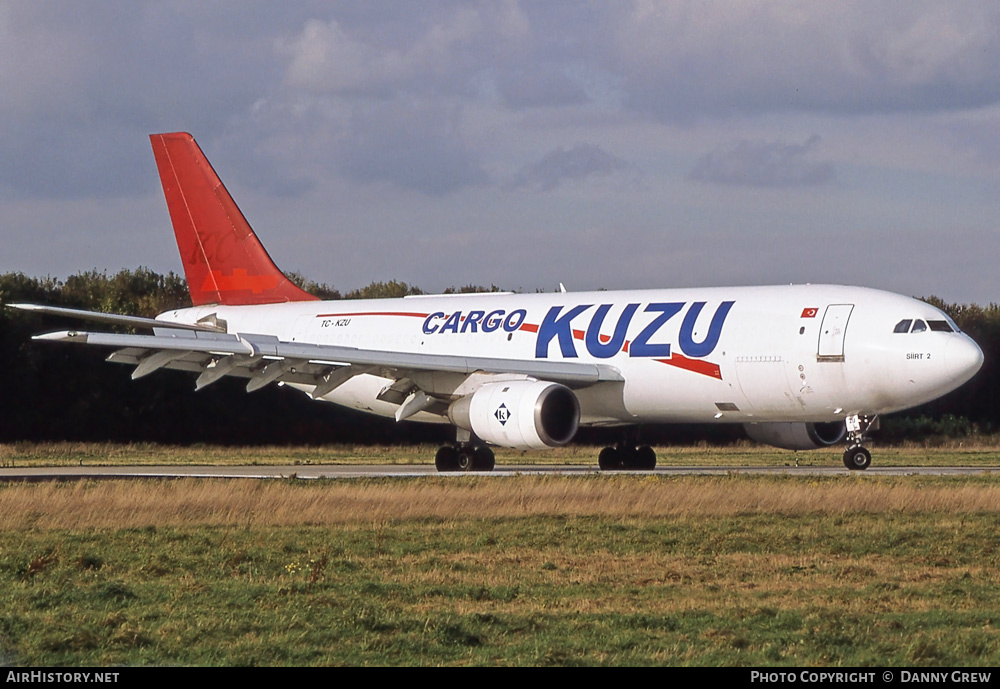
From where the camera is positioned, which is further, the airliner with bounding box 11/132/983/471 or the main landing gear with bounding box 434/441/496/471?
the main landing gear with bounding box 434/441/496/471

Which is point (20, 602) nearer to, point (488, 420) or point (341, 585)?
point (341, 585)

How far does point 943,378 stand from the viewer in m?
25.3

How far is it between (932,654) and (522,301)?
2290 cm

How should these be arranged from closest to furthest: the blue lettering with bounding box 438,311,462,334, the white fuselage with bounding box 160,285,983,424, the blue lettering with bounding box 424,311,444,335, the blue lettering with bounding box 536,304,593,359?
the white fuselage with bounding box 160,285,983,424 → the blue lettering with bounding box 536,304,593,359 → the blue lettering with bounding box 438,311,462,334 → the blue lettering with bounding box 424,311,444,335

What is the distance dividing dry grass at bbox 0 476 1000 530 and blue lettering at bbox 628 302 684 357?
218 inches

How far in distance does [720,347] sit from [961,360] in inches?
175

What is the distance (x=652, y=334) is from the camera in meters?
28.1

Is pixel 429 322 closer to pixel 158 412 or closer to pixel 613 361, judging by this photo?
pixel 613 361

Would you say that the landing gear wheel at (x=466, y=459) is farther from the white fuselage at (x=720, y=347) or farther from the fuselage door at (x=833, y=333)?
the fuselage door at (x=833, y=333)

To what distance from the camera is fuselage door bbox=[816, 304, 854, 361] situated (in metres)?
25.8

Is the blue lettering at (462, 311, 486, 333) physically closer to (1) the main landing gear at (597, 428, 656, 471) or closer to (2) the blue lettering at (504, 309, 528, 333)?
(2) the blue lettering at (504, 309, 528, 333)

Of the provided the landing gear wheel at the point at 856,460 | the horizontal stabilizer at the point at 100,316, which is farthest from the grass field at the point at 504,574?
the horizontal stabilizer at the point at 100,316

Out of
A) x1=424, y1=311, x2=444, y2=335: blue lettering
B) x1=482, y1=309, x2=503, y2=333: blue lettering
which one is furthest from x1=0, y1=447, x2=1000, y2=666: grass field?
x1=424, y1=311, x2=444, y2=335: blue lettering

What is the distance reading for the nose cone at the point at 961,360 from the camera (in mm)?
25203
